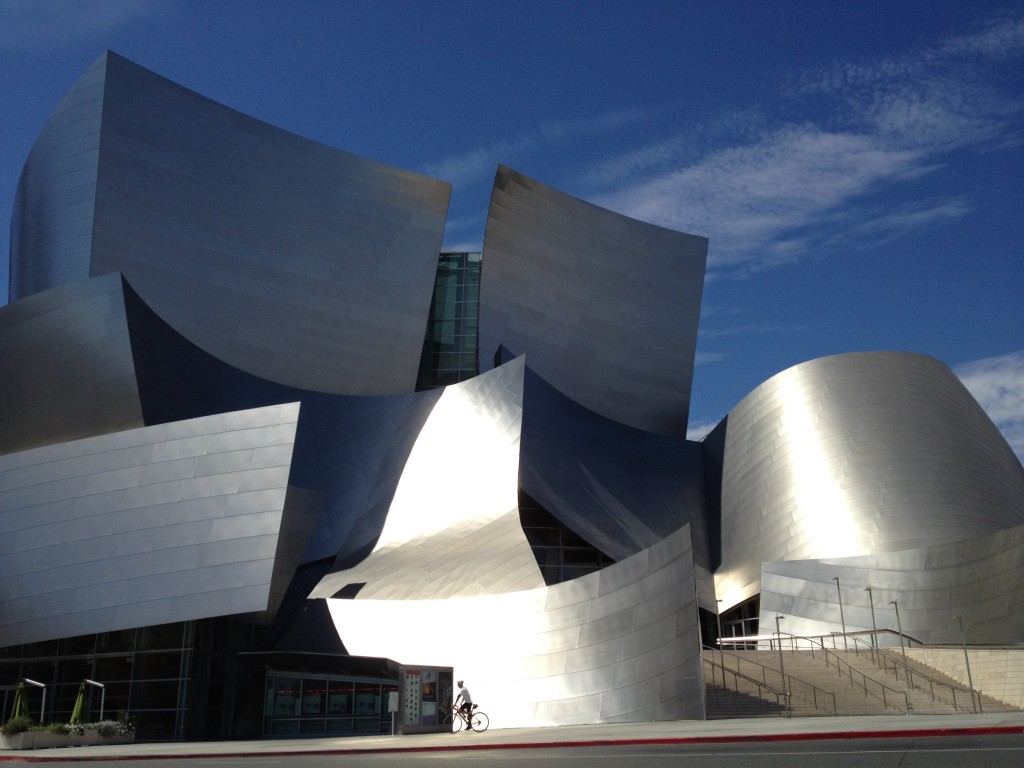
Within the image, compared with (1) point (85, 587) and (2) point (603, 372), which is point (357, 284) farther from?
(1) point (85, 587)

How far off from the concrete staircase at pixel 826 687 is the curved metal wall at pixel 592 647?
207cm

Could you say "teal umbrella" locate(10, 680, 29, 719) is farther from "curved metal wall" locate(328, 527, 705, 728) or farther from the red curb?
"curved metal wall" locate(328, 527, 705, 728)

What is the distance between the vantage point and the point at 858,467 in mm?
26391

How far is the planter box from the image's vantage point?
55.3 feet

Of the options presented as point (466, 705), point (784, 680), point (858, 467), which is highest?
point (858, 467)

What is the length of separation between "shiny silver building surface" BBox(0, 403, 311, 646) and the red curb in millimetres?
4983

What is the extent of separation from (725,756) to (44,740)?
525 inches

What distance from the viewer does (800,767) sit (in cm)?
728

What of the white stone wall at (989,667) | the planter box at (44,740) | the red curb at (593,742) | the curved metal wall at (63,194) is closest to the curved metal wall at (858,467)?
the white stone wall at (989,667)

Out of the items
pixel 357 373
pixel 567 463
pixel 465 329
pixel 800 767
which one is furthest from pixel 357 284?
pixel 800 767

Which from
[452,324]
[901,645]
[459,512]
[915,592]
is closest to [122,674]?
[459,512]

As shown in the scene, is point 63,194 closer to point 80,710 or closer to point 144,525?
point 144,525

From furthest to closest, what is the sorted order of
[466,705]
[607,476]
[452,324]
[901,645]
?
[452,324], [607,476], [901,645], [466,705]

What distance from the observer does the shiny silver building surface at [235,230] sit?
30609mm
